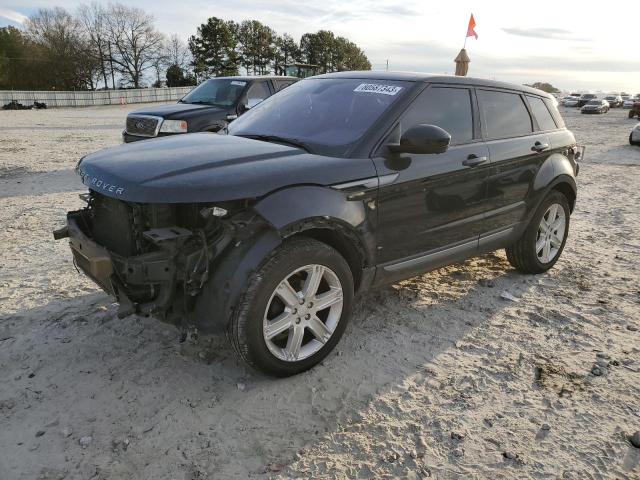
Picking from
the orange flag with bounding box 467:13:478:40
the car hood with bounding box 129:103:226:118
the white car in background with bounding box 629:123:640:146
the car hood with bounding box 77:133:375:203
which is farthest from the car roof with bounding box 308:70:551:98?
the white car in background with bounding box 629:123:640:146

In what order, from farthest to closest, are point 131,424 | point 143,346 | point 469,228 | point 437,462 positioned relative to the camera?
1. point 469,228
2. point 143,346
3. point 131,424
4. point 437,462

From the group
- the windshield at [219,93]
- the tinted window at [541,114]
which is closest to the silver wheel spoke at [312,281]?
the tinted window at [541,114]

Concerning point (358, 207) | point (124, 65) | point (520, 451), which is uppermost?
point (124, 65)

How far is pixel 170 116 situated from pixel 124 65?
223 feet

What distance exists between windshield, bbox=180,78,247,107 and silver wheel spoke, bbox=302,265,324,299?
6.60 m

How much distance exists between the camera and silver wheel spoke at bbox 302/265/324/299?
3045 mm

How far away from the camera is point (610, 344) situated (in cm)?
369

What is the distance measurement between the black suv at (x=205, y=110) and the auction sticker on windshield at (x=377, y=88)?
4.26 metres

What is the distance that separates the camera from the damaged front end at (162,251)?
2770 millimetres

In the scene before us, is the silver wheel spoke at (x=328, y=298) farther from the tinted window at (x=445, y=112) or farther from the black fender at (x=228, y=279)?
the tinted window at (x=445, y=112)

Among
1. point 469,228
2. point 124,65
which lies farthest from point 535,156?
point 124,65

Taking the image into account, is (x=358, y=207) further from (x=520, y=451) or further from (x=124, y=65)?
(x=124, y=65)

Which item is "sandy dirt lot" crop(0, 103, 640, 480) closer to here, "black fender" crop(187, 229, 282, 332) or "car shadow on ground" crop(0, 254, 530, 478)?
"car shadow on ground" crop(0, 254, 530, 478)

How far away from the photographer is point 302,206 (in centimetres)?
288
